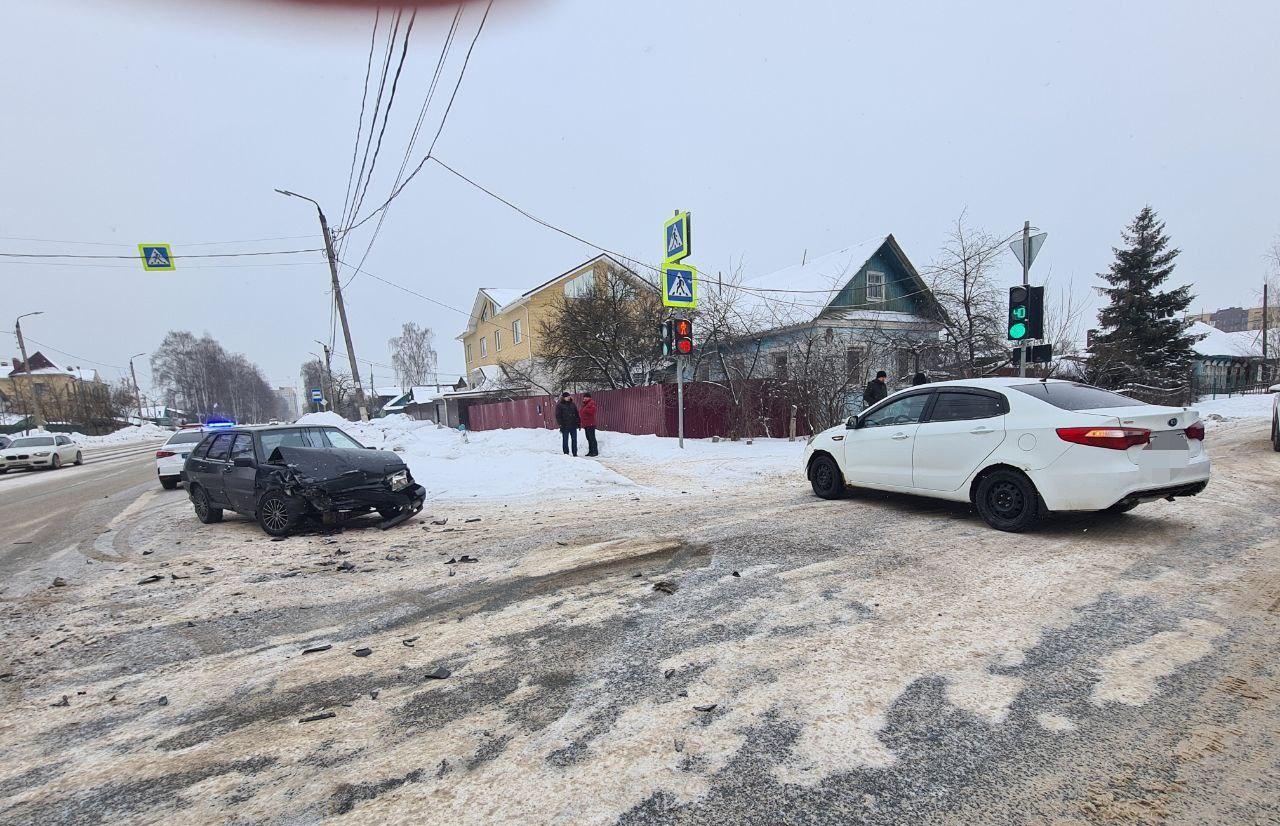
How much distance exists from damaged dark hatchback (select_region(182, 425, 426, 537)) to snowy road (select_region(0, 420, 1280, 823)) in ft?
4.33

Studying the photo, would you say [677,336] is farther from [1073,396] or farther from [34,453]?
[34,453]

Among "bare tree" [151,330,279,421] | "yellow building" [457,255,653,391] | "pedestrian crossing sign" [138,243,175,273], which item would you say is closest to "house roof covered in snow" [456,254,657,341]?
"yellow building" [457,255,653,391]

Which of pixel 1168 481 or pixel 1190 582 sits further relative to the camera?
pixel 1168 481

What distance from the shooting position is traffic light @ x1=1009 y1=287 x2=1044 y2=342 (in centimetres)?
926

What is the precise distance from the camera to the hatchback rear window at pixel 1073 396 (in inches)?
208

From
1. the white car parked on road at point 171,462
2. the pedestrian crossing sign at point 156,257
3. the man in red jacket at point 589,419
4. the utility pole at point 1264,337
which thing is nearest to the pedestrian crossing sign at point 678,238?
the man in red jacket at point 589,419

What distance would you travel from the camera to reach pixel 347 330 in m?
21.6

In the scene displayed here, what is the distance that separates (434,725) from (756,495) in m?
6.29

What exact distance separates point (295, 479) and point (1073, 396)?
853 cm

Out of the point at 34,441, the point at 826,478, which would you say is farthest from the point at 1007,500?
the point at 34,441

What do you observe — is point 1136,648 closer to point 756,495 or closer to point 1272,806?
point 1272,806

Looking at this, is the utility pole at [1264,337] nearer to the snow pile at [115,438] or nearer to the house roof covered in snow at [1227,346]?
the house roof covered in snow at [1227,346]

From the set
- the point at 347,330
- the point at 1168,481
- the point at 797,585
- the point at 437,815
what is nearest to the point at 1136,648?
the point at 797,585

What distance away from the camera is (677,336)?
509 inches
